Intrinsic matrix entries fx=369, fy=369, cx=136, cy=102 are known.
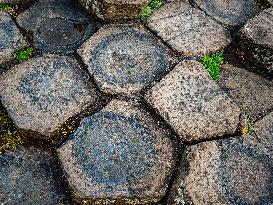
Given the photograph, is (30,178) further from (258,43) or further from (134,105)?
(258,43)

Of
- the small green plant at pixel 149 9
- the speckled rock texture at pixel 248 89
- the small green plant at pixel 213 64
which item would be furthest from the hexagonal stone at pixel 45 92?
the speckled rock texture at pixel 248 89

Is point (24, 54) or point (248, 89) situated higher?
point (24, 54)

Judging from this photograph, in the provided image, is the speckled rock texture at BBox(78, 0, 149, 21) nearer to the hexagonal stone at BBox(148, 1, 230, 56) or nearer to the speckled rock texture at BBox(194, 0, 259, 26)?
the hexagonal stone at BBox(148, 1, 230, 56)

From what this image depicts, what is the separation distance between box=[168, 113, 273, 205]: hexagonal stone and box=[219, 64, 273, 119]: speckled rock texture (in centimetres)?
27

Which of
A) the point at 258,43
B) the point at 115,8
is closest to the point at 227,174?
the point at 258,43

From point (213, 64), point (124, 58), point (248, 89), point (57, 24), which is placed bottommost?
point (248, 89)

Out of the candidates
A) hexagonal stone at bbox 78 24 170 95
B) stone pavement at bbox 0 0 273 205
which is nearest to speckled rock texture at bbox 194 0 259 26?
stone pavement at bbox 0 0 273 205

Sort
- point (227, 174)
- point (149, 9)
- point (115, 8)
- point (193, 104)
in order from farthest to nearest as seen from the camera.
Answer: point (149, 9), point (115, 8), point (193, 104), point (227, 174)

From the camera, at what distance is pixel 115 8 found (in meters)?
2.68

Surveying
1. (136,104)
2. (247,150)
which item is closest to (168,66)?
(136,104)

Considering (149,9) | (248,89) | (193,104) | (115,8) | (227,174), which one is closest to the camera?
(227,174)

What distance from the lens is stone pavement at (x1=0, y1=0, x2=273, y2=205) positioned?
2.06 m

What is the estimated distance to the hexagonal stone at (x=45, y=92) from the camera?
224cm

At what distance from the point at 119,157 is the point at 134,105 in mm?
369
